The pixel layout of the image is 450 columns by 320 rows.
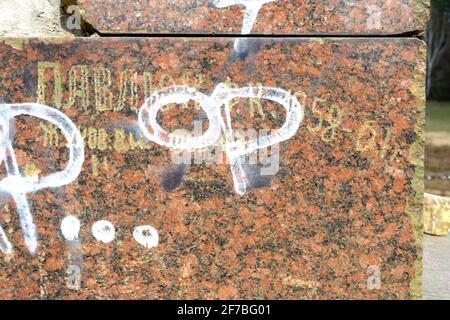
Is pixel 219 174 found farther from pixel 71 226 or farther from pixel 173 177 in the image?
pixel 71 226

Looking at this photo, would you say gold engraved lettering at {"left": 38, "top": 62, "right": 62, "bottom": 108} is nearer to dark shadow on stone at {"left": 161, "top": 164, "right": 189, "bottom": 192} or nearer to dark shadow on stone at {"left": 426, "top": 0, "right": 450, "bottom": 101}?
dark shadow on stone at {"left": 161, "top": 164, "right": 189, "bottom": 192}

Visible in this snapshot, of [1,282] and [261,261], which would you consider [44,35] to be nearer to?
[1,282]

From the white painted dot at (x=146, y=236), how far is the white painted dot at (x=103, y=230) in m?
0.09

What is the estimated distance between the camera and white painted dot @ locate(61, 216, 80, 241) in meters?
3.09

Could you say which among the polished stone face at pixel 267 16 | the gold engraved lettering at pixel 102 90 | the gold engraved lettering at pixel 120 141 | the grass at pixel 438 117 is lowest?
the gold engraved lettering at pixel 120 141

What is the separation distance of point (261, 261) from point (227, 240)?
15 cm

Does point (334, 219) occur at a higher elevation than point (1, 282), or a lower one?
higher

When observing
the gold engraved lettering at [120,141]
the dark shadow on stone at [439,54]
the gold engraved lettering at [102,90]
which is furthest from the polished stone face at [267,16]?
the dark shadow on stone at [439,54]

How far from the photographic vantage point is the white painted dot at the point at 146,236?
10.1ft

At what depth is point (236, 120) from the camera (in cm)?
308

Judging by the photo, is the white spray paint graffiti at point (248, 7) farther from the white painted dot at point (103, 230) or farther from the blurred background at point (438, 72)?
the blurred background at point (438, 72)

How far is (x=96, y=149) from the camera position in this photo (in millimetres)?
3072
